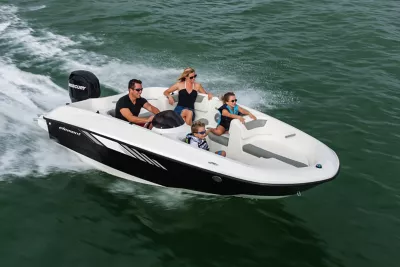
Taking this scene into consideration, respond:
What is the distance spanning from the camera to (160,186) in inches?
283

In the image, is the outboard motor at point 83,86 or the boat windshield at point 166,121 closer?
the boat windshield at point 166,121

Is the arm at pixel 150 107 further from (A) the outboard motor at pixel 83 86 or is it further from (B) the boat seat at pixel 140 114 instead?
(A) the outboard motor at pixel 83 86

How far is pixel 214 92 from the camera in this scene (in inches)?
436

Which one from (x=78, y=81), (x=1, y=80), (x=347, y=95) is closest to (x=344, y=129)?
(x=347, y=95)

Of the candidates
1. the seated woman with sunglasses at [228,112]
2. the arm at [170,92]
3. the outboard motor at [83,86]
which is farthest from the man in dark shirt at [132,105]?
the seated woman with sunglasses at [228,112]

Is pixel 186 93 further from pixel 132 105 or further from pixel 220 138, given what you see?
pixel 220 138

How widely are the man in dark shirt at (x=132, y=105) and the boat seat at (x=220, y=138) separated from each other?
3.44ft

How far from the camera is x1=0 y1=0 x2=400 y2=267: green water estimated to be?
6113 mm

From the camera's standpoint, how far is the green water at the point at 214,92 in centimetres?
611

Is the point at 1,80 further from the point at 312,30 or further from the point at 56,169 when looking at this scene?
the point at 312,30

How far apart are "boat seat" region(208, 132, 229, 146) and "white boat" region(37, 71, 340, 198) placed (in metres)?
0.02

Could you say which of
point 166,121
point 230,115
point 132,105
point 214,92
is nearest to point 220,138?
point 230,115

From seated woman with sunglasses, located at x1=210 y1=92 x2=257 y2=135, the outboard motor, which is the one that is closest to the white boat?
seated woman with sunglasses, located at x1=210 y1=92 x2=257 y2=135

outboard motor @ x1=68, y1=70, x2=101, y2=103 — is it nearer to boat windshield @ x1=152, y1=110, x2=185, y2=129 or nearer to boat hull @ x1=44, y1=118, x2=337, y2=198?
boat hull @ x1=44, y1=118, x2=337, y2=198
